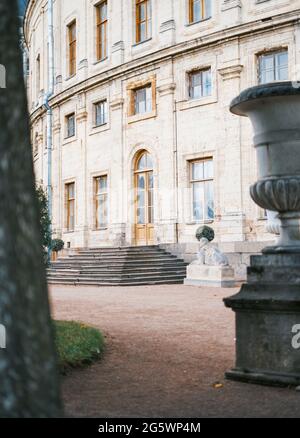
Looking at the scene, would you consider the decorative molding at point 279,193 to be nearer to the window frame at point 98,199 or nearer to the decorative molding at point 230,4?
the decorative molding at point 230,4

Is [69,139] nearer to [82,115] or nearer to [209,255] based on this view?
[82,115]

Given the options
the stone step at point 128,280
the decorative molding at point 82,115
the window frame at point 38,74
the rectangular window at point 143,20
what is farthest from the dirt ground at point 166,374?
the window frame at point 38,74

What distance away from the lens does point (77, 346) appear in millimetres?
5566

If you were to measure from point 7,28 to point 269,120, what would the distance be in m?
3.39

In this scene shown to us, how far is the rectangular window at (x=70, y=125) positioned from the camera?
24453mm

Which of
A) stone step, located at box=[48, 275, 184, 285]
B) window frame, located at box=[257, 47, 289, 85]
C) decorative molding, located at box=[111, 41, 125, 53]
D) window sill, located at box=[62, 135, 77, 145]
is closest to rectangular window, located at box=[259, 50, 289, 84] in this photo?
window frame, located at box=[257, 47, 289, 85]

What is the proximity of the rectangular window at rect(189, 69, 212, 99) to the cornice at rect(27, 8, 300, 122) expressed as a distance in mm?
824

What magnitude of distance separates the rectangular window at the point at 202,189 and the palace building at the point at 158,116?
4cm

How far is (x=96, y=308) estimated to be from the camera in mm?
10273

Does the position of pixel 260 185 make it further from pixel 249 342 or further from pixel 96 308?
pixel 96 308

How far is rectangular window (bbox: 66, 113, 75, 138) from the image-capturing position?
80.2 ft

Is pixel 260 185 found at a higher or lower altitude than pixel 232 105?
lower

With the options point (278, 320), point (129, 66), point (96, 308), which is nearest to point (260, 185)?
point (278, 320)

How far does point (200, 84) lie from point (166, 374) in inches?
618
